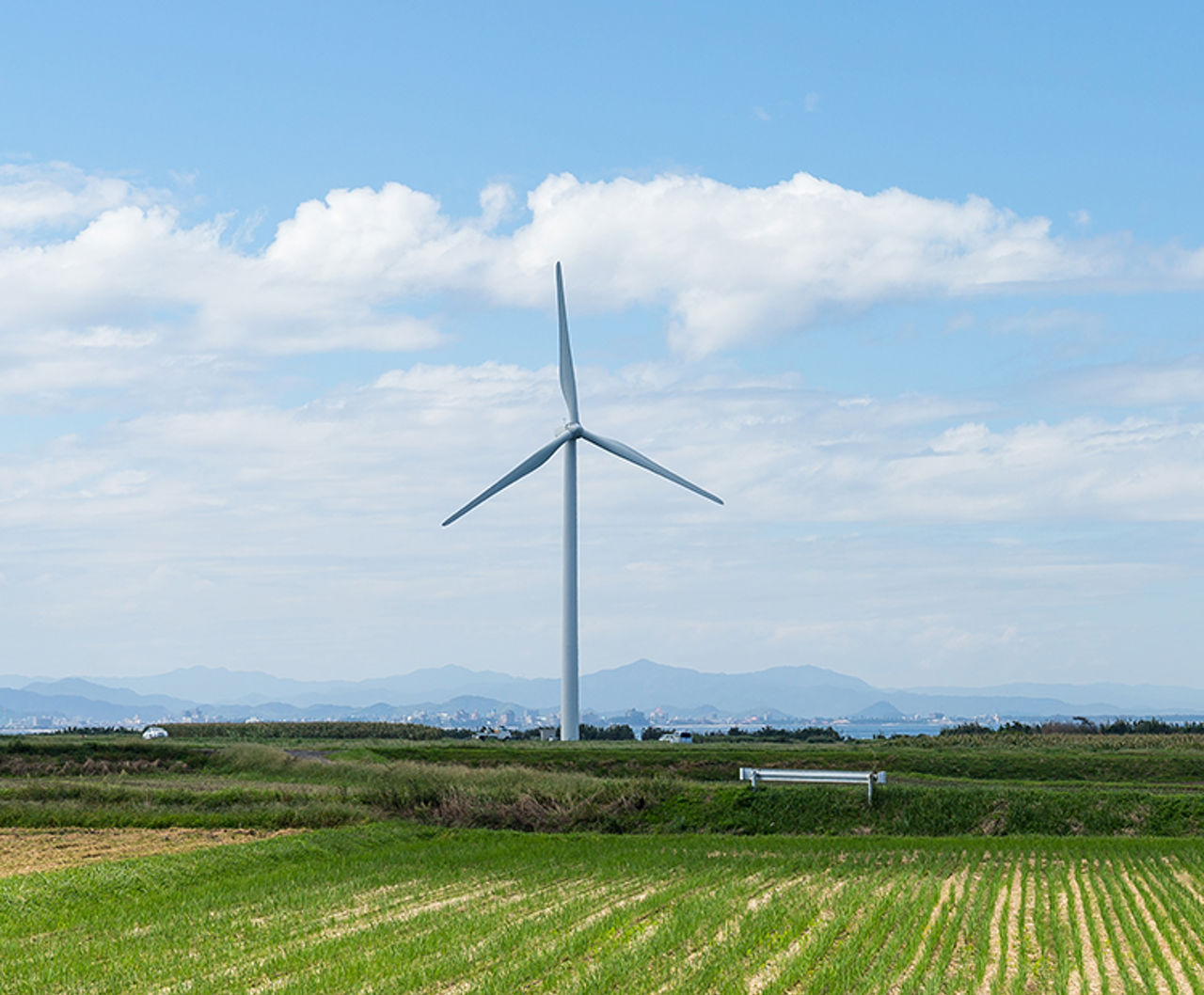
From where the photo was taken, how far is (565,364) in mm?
76750

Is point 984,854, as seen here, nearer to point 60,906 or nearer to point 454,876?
point 454,876

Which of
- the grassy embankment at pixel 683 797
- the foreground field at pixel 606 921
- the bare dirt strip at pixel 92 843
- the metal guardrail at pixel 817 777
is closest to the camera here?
the foreground field at pixel 606 921

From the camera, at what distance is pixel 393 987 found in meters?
15.9

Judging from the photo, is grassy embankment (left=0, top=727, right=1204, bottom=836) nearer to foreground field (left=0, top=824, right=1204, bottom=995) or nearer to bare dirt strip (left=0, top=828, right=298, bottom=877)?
bare dirt strip (left=0, top=828, right=298, bottom=877)

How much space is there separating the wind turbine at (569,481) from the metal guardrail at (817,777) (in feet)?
99.8

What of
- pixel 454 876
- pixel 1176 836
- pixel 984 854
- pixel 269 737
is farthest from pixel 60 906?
pixel 269 737

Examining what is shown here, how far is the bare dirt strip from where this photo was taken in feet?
98.7

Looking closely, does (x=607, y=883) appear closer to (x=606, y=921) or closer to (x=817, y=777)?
(x=606, y=921)

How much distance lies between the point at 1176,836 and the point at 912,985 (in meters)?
26.2

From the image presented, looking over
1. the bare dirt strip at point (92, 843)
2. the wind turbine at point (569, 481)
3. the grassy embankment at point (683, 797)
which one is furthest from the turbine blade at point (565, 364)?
the bare dirt strip at point (92, 843)

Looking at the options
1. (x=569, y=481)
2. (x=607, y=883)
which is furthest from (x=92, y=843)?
(x=569, y=481)

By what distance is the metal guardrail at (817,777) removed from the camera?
1636 inches

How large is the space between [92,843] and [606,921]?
19424 mm

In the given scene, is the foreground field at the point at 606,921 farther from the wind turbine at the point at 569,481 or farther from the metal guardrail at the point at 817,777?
the wind turbine at the point at 569,481
